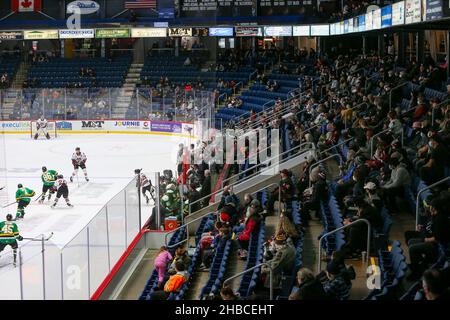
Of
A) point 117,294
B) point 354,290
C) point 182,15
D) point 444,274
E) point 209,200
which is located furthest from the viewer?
point 182,15

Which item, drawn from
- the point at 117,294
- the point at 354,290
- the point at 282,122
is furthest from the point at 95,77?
the point at 354,290

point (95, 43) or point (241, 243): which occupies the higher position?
point (95, 43)

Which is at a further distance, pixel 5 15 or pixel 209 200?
pixel 5 15

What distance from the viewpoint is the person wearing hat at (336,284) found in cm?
564

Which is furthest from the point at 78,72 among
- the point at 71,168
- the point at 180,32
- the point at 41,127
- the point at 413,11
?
the point at 413,11

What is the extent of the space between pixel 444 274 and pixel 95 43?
32.8 metres

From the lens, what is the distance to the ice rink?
1388 cm

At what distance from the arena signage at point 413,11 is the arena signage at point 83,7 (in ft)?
79.2

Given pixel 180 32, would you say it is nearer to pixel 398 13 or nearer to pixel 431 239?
pixel 398 13

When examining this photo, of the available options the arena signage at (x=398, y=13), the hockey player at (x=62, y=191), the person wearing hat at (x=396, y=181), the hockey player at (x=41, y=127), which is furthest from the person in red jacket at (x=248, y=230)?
the hockey player at (x=41, y=127)

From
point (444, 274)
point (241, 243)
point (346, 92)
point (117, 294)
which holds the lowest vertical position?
point (117, 294)

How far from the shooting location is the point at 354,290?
654 cm

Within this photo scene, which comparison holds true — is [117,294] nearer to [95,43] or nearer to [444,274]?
[444,274]

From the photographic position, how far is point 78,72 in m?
33.3
